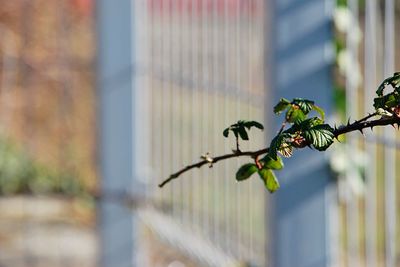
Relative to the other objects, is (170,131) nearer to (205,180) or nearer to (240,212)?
(205,180)

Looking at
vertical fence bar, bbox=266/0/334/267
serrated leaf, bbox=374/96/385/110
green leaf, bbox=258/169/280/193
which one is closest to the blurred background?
vertical fence bar, bbox=266/0/334/267

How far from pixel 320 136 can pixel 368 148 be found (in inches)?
48.2

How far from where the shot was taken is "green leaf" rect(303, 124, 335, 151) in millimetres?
1286

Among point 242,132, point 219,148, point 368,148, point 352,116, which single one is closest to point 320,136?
point 242,132

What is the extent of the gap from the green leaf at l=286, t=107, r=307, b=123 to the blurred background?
2.65 feet

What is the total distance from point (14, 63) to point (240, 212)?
6025 millimetres

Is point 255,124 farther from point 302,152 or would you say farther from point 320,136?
point 302,152

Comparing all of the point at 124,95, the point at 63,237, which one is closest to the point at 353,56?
the point at 124,95

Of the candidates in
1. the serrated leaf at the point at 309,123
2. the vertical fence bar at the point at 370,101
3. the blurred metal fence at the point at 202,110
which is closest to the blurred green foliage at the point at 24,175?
the blurred metal fence at the point at 202,110

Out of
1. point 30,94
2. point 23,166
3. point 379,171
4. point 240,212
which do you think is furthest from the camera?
point 30,94

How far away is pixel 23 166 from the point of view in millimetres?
8234

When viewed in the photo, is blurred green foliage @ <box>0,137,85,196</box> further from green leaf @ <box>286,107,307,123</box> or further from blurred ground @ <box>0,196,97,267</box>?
green leaf @ <box>286,107,307,123</box>

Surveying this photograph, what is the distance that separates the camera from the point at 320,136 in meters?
1.29

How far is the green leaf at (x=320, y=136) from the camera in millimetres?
1286
